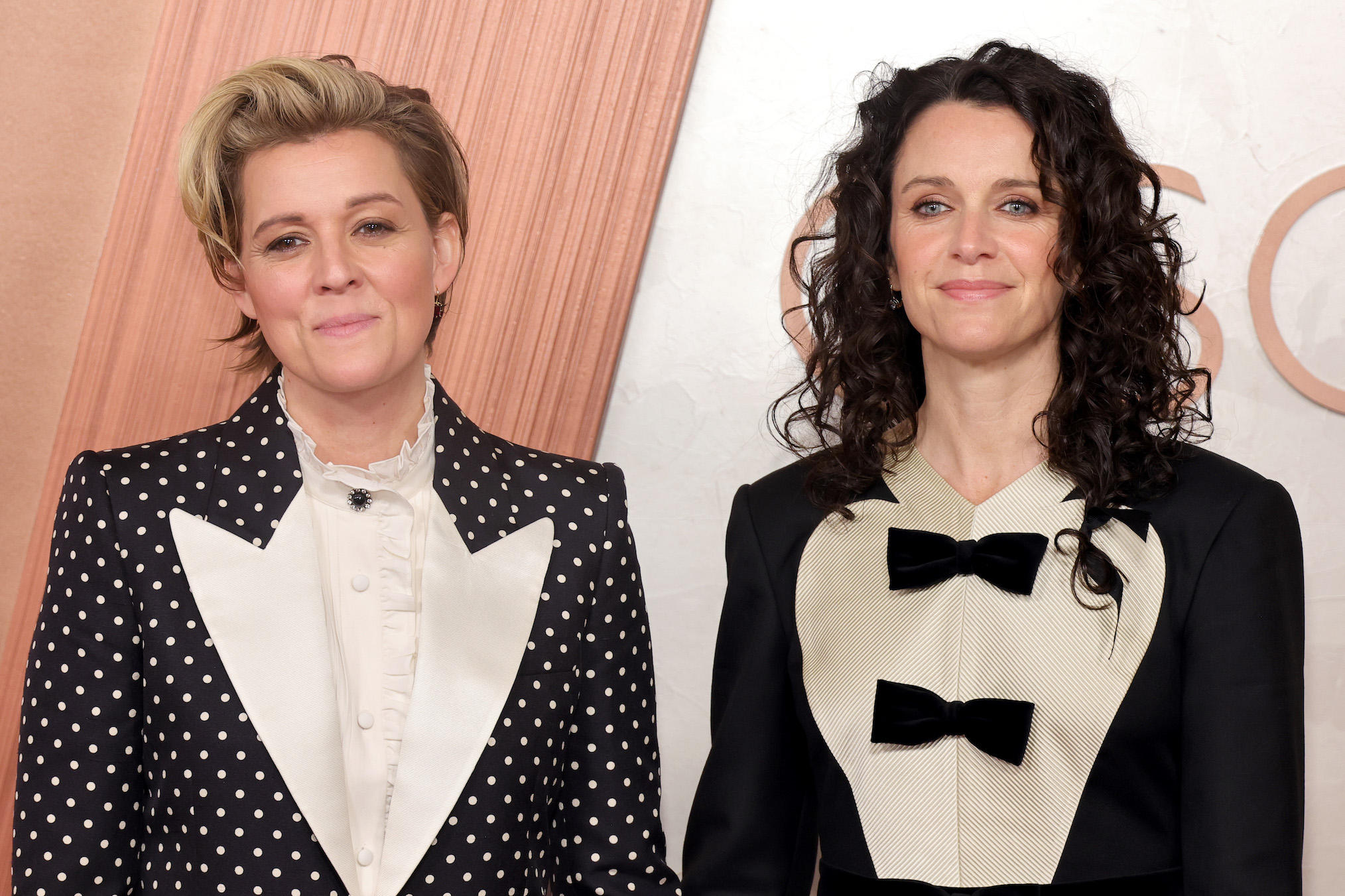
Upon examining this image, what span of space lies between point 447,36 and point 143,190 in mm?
682

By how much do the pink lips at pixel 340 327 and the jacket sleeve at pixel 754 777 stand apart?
75 centimetres

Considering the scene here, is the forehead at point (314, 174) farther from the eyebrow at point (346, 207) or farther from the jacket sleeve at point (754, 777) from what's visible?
the jacket sleeve at point (754, 777)

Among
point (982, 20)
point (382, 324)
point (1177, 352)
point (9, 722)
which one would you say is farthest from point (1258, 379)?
point (9, 722)

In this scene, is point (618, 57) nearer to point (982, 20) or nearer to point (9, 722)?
point (982, 20)

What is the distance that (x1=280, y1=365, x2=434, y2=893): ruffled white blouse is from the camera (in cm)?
180

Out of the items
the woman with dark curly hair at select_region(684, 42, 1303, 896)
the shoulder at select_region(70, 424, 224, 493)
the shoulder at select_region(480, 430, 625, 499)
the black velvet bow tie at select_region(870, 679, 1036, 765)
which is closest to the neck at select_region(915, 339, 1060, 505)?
the woman with dark curly hair at select_region(684, 42, 1303, 896)

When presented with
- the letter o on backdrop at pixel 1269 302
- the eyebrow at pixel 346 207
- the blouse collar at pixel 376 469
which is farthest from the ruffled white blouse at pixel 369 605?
the letter o on backdrop at pixel 1269 302

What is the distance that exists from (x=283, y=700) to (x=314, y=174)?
29.7 inches

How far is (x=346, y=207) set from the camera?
6.21 ft

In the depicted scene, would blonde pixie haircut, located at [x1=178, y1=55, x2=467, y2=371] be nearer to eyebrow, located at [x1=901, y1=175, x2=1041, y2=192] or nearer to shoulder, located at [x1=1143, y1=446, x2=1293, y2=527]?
eyebrow, located at [x1=901, y1=175, x2=1041, y2=192]

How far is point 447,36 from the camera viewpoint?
266cm

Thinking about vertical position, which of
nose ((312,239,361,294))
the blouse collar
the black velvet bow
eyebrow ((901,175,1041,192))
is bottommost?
the blouse collar

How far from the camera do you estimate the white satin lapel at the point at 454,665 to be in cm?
177

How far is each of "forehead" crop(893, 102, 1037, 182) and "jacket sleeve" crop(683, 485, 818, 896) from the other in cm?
68
